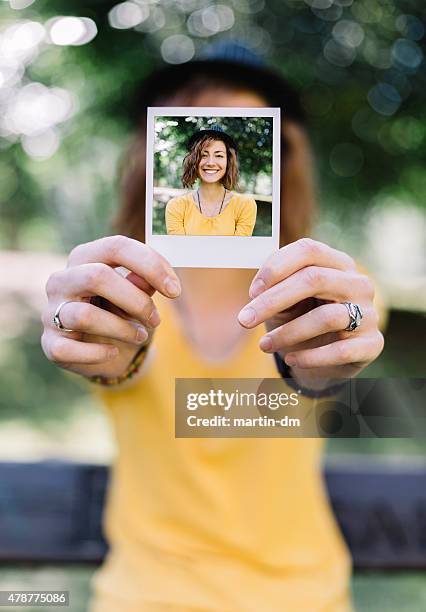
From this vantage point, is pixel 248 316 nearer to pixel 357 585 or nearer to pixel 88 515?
pixel 88 515

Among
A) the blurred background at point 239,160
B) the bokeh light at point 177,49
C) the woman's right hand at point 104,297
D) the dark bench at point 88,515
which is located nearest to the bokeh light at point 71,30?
the bokeh light at point 177,49

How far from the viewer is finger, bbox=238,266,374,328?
2.33 ft

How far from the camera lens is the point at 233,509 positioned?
38.9 inches

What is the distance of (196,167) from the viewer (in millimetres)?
755

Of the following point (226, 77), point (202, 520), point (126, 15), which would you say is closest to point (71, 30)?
point (126, 15)

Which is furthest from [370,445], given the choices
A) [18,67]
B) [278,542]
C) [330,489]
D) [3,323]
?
[18,67]

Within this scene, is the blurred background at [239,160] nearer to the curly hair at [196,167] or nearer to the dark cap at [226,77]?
the curly hair at [196,167]

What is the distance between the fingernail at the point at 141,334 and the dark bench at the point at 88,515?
1.64 feet

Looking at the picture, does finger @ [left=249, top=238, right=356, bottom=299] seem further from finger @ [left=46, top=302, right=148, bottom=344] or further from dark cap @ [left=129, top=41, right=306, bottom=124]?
dark cap @ [left=129, top=41, right=306, bottom=124]

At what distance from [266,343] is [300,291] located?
0.12 metres

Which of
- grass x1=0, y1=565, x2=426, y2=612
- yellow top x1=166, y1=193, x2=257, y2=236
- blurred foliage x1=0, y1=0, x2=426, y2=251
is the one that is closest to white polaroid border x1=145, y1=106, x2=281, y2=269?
yellow top x1=166, y1=193, x2=257, y2=236

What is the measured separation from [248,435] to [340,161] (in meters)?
0.47

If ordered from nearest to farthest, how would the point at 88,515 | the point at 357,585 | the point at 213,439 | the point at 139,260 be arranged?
the point at 139,260, the point at 213,439, the point at 88,515, the point at 357,585

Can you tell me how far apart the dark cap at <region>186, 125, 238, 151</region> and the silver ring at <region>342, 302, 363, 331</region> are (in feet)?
0.75
